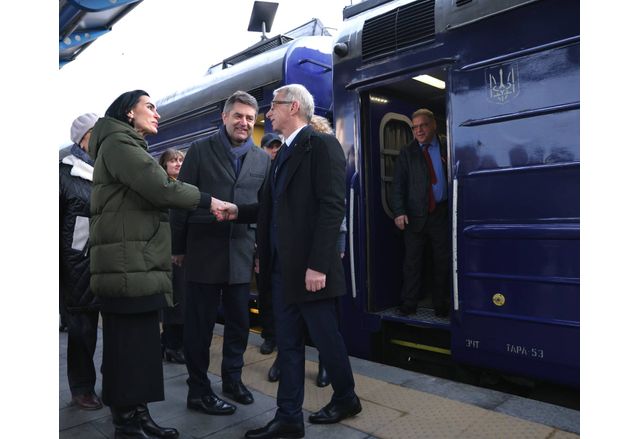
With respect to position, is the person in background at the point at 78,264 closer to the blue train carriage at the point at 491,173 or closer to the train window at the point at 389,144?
the blue train carriage at the point at 491,173

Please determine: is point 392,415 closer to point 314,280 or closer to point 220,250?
point 314,280

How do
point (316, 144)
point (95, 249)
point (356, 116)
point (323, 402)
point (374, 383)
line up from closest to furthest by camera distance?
point (95, 249), point (316, 144), point (323, 402), point (374, 383), point (356, 116)

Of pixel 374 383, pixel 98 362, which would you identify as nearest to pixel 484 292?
pixel 374 383

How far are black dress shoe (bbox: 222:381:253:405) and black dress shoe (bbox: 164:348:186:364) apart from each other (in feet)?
3.02

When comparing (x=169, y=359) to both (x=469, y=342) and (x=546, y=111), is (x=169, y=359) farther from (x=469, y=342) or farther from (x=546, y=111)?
(x=546, y=111)

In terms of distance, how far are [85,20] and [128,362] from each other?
577 centimetres

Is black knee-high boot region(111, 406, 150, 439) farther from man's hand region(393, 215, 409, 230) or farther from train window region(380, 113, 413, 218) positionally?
train window region(380, 113, 413, 218)

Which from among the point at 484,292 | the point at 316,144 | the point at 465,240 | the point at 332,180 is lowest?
the point at 484,292

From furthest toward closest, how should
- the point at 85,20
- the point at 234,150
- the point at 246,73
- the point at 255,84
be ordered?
the point at 85,20 < the point at 246,73 < the point at 255,84 < the point at 234,150

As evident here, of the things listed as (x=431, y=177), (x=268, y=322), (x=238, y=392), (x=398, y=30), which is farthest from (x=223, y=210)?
(x=431, y=177)

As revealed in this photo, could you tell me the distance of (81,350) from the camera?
280cm

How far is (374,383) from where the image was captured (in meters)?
2.97

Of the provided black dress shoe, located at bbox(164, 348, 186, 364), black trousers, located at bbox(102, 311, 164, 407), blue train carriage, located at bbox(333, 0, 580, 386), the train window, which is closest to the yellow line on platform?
blue train carriage, located at bbox(333, 0, 580, 386)

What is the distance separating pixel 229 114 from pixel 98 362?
2289 millimetres
